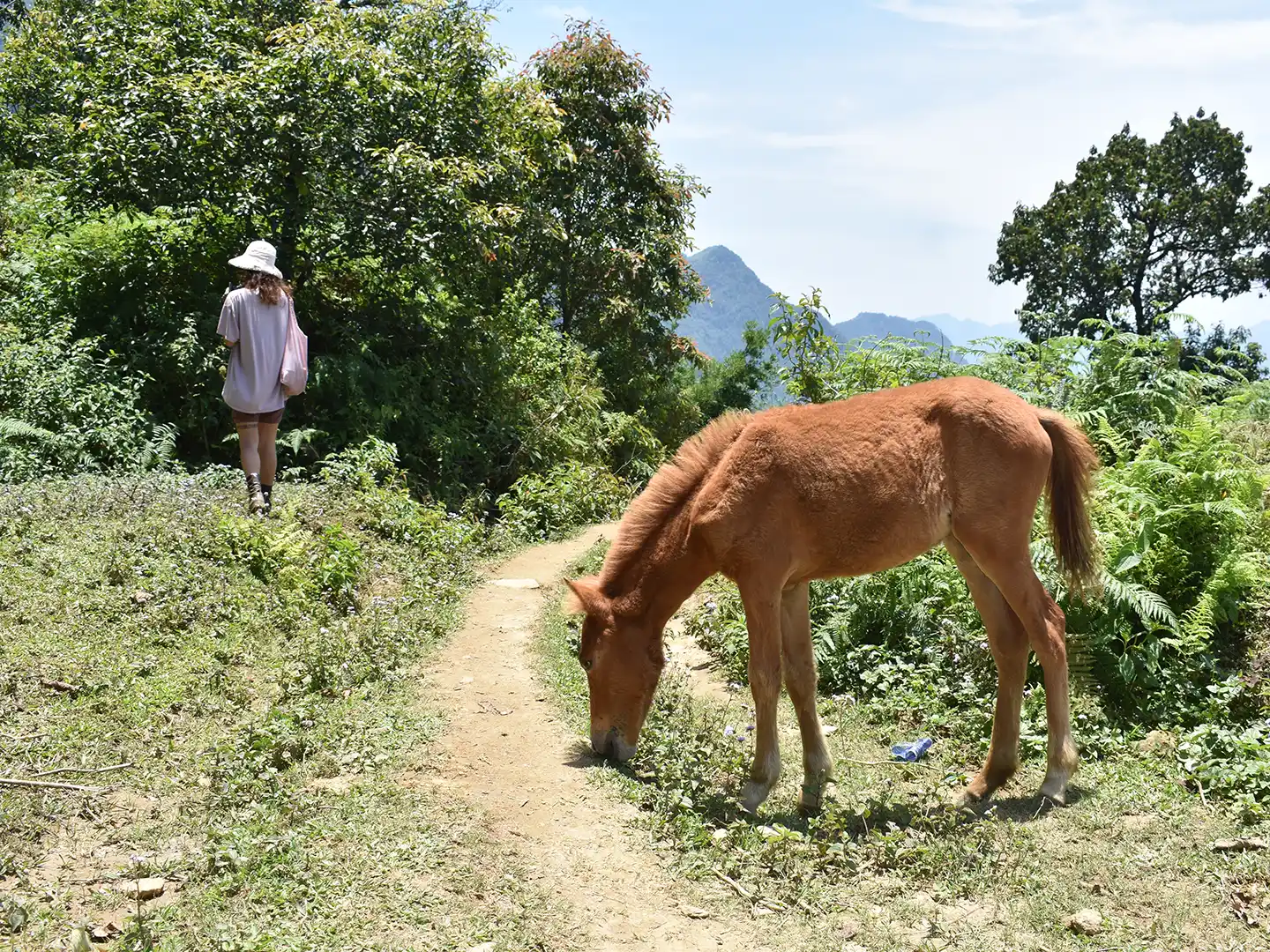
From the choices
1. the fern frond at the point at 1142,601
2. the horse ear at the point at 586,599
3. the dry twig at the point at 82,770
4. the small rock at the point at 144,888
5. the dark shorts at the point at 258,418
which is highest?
the dark shorts at the point at 258,418

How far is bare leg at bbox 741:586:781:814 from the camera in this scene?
5.57 meters

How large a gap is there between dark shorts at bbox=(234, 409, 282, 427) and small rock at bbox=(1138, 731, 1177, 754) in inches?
299

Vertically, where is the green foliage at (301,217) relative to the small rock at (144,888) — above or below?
above

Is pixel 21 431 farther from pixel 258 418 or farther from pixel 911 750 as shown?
pixel 911 750

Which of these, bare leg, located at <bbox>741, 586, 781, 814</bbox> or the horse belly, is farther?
the horse belly

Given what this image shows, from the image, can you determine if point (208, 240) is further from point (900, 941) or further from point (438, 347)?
point (900, 941)

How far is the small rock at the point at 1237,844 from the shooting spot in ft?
16.3

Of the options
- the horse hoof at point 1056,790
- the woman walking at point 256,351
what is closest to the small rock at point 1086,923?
the horse hoof at point 1056,790

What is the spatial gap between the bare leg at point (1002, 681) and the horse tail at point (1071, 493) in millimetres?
565

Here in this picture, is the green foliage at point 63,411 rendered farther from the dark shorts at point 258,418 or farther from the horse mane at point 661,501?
the horse mane at point 661,501

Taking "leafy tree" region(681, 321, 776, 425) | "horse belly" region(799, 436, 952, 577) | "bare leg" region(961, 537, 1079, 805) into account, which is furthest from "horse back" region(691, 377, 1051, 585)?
"leafy tree" region(681, 321, 776, 425)

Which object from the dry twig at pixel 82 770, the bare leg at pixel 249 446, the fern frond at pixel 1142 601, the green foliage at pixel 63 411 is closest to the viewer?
the dry twig at pixel 82 770

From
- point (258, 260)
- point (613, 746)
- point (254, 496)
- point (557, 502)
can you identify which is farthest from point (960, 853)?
point (557, 502)

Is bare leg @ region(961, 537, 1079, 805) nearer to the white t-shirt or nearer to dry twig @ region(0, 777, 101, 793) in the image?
dry twig @ region(0, 777, 101, 793)
